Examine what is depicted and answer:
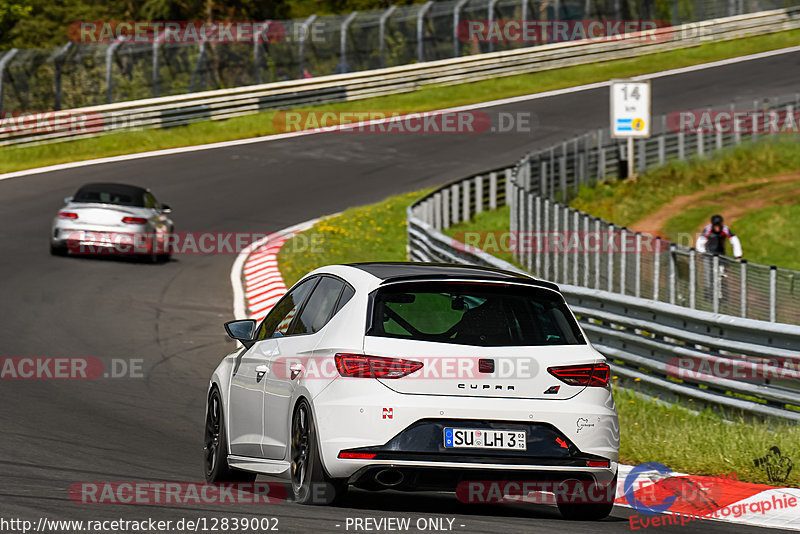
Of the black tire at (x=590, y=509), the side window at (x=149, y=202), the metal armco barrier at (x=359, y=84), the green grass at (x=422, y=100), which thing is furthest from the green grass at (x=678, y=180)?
the black tire at (x=590, y=509)

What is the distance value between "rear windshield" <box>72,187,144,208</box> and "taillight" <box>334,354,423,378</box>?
670 inches

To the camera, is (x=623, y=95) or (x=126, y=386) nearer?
(x=126, y=386)

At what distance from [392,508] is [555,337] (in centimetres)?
133

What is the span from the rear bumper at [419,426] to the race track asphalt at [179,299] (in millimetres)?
313

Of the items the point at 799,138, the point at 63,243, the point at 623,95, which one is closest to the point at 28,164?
the point at 63,243

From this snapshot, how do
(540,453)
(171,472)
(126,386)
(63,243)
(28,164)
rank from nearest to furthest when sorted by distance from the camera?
(540,453) → (171,472) → (126,386) → (63,243) → (28,164)

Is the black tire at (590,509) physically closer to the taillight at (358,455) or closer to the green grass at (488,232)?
the taillight at (358,455)

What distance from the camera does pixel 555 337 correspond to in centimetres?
771

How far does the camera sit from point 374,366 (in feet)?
24.1

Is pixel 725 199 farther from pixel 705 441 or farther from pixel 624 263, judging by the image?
pixel 705 441

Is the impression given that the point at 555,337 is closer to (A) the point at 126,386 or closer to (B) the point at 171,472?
Answer: (B) the point at 171,472

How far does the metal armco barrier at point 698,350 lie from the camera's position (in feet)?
35.1

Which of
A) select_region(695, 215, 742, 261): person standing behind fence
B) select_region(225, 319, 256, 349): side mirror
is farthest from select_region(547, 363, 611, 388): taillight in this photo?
select_region(695, 215, 742, 261): person standing behind fence

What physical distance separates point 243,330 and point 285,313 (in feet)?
1.19
